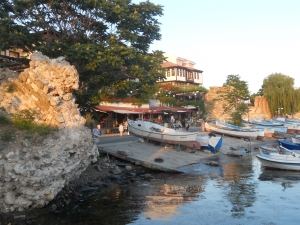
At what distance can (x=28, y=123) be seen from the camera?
1608 centimetres

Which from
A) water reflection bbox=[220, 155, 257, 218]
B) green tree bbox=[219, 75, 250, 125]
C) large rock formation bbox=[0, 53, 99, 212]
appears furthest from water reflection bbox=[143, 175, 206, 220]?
green tree bbox=[219, 75, 250, 125]

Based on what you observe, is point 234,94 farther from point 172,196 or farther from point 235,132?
point 172,196

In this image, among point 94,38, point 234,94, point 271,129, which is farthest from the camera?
point 234,94

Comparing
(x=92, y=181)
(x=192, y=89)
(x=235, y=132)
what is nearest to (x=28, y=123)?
(x=92, y=181)

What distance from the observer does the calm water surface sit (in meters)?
14.3

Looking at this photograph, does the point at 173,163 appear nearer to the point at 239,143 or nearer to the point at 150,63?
the point at 150,63

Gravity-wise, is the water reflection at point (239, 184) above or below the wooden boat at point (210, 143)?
below

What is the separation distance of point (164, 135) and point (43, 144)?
16.5m

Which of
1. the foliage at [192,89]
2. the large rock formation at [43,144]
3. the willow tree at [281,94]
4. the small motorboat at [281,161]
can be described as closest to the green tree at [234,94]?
the foliage at [192,89]

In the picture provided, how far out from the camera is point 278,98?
7169 cm

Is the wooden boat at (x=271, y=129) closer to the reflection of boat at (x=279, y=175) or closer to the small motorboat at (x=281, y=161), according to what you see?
the small motorboat at (x=281, y=161)

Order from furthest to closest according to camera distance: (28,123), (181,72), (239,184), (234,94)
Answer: (181,72)
(234,94)
(239,184)
(28,123)

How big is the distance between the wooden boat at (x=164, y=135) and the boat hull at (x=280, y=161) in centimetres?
698

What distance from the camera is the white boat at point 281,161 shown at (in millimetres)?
24453
